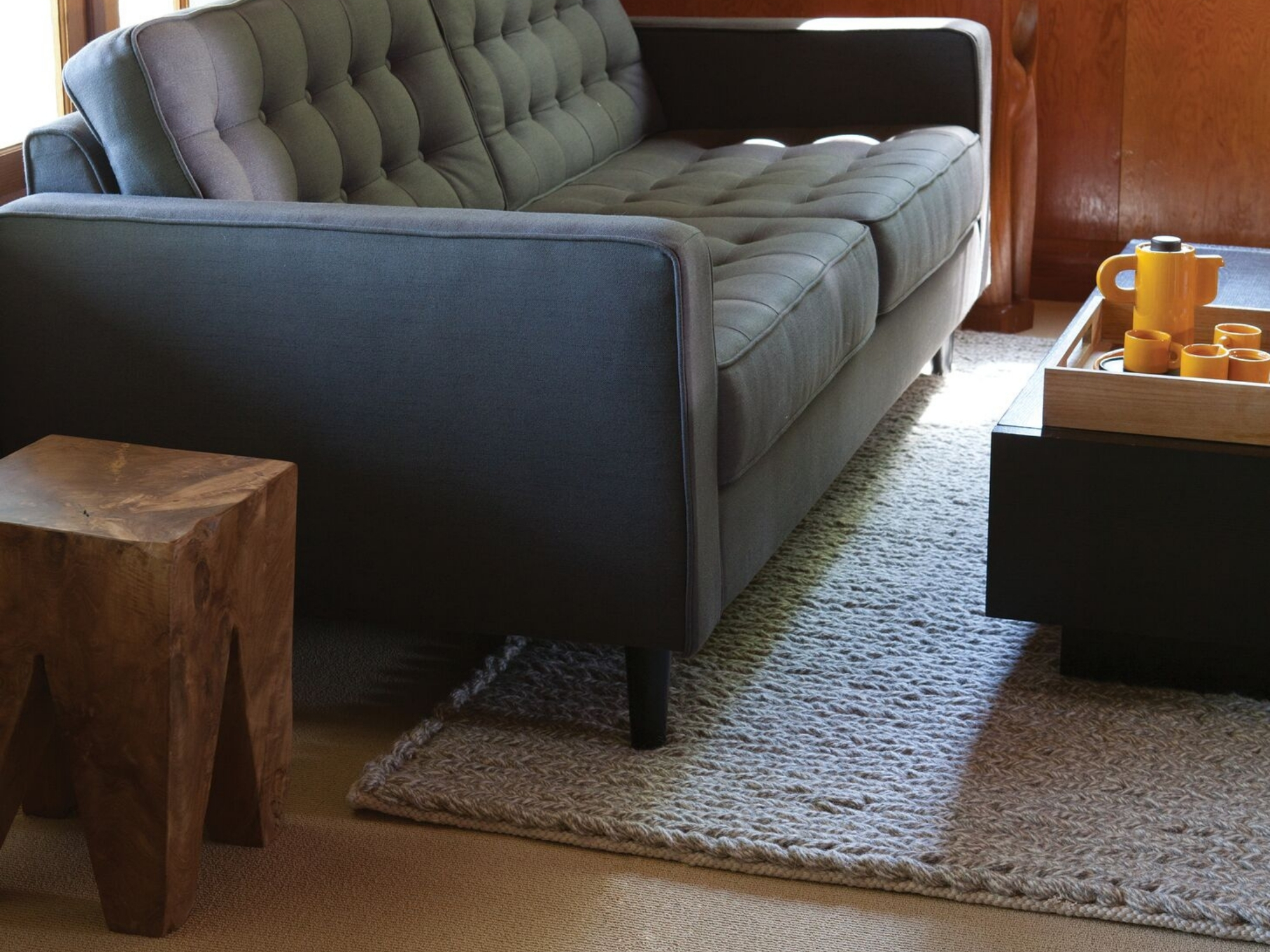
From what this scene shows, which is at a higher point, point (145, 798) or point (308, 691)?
point (145, 798)

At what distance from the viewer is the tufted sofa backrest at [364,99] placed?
1.87 meters

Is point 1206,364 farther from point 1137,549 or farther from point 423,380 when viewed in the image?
point 423,380

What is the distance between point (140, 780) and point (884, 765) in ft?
2.70

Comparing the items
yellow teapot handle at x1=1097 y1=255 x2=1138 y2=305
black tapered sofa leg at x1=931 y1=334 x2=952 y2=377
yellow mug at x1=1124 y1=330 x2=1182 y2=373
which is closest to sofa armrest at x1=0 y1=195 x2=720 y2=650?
yellow mug at x1=1124 y1=330 x2=1182 y2=373

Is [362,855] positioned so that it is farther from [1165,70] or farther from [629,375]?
[1165,70]

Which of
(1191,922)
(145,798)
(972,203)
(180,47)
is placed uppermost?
(180,47)

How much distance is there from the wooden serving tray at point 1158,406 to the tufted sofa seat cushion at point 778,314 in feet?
1.08

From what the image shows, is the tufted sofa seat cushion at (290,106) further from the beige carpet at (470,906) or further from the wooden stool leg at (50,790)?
the beige carpet at (470,906)

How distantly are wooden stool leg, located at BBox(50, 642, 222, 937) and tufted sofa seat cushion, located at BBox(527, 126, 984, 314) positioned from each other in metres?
1.35

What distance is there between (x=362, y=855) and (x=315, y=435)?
483mm

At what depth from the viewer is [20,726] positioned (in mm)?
1506

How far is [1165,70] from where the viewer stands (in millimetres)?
3680

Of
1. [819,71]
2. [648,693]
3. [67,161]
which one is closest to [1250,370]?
[648,693]

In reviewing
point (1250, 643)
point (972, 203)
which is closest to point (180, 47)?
point (1250, 643)
